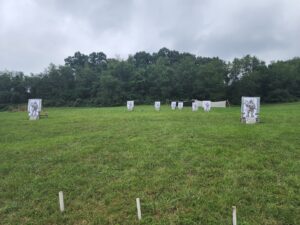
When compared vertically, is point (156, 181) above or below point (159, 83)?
below

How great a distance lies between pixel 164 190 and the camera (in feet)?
19.7

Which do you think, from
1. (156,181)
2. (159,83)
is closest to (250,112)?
(156,181)

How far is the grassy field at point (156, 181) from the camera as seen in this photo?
516 cm

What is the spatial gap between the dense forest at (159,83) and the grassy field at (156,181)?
52864 mm

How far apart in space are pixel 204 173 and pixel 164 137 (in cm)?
444

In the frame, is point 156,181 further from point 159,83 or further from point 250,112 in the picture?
point 159,83

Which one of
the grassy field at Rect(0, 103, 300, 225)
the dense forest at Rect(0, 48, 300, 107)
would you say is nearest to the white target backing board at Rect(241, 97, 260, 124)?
the grassy field at Rect(0, 103, 300, 225)

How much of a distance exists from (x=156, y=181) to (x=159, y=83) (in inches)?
2429

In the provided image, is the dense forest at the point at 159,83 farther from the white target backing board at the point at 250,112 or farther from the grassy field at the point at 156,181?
the grassy field at the point at 156,181

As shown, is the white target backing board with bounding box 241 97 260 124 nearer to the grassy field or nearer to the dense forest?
the grassy field

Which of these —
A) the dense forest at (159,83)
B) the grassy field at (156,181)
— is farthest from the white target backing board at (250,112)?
the dense forest at (159,83)

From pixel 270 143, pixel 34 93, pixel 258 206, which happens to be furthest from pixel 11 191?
pixel 34 93

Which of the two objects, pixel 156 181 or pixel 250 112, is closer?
pixel 156 181

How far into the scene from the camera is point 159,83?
222 ft
